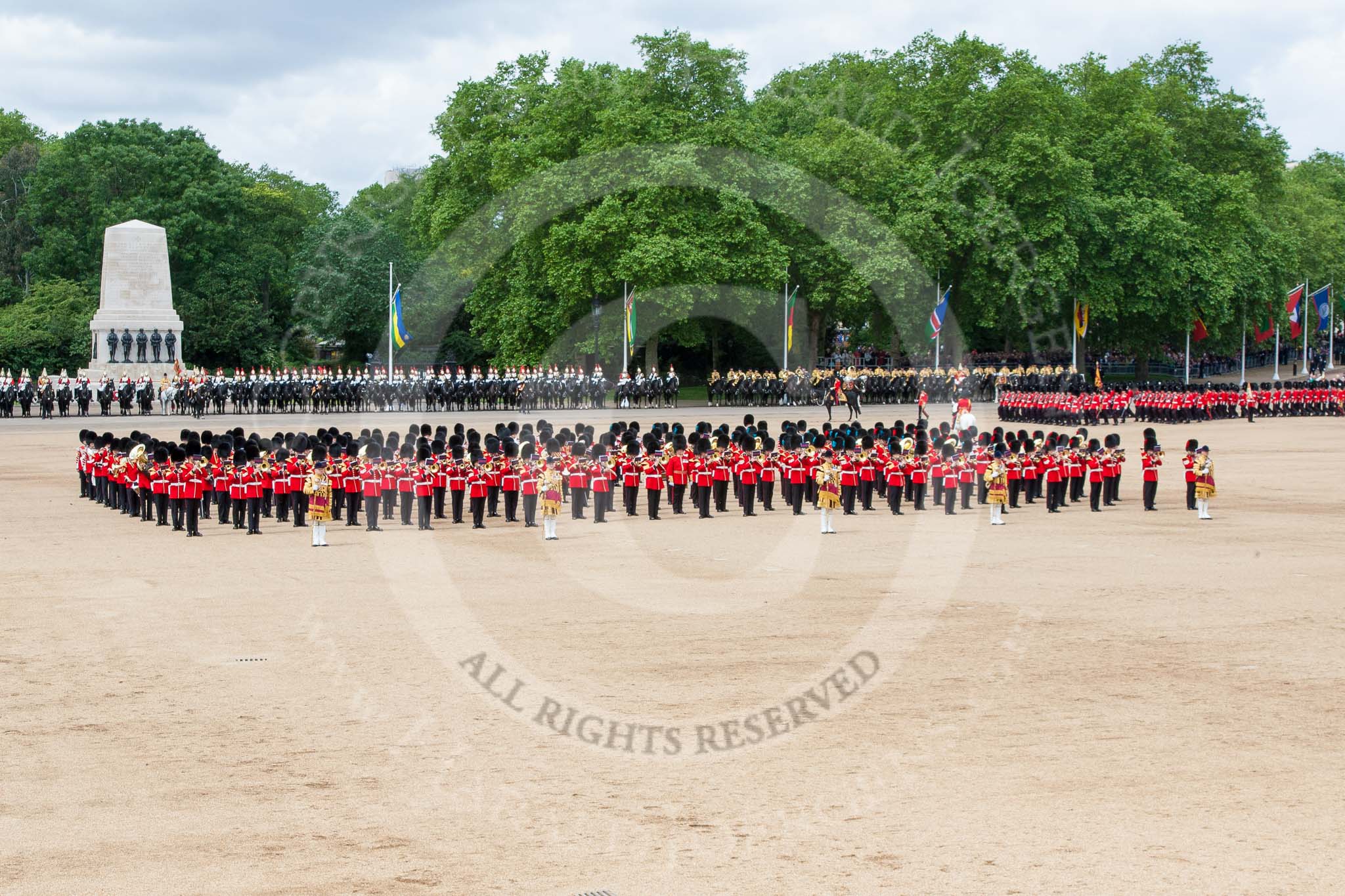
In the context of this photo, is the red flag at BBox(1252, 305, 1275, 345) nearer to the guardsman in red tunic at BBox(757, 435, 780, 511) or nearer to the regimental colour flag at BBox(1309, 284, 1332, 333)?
the regimental colour flag at BBox(1309, 284, 1332, 333)

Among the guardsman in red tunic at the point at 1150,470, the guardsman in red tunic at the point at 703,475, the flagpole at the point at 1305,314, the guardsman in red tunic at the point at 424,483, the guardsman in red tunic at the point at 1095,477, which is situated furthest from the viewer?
the flagpole at the point at 1305,314

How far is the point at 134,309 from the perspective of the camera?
49.6 metres

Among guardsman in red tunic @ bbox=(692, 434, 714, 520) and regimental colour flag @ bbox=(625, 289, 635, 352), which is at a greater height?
regimental colour flag @ bbox=(625, 289, 635, 352)

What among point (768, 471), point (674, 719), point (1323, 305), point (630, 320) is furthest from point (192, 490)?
point (1323, 305)

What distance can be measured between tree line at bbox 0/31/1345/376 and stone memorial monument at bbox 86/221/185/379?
6996 mm

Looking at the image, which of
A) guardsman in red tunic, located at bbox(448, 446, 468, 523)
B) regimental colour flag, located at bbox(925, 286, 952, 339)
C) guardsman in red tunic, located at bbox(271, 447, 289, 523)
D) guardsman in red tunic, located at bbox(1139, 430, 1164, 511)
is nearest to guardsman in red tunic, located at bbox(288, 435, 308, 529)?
guardsman in red tunic, located at bbox(271, 447, 289, 523)

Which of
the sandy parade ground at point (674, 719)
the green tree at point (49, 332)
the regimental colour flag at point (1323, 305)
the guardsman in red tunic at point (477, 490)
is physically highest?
the regimental colour flag at point (1323, 305)

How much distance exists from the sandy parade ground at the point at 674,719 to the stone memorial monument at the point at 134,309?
109 ft

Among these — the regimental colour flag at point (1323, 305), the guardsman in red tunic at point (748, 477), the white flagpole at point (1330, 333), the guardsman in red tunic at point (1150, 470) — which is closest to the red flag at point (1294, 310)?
the regimental colour flag at point (1323, 305)

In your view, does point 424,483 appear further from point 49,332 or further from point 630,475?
point 49,332

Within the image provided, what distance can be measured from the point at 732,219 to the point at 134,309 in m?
21.1

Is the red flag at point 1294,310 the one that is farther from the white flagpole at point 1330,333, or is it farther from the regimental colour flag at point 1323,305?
the white flagpole at point 1330,333

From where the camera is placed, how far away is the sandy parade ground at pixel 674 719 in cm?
720

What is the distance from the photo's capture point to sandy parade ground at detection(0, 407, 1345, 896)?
23.6 feet
